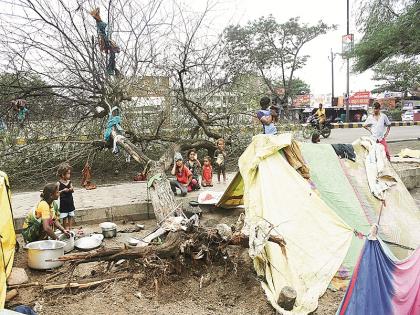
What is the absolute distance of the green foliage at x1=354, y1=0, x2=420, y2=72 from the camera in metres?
10.8

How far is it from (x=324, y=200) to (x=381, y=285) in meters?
2.14

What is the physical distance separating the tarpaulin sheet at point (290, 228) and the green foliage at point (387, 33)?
8060 mm

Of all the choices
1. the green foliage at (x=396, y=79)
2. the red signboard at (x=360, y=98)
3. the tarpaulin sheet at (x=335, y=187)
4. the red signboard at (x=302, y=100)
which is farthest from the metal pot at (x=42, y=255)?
the green foliage at (x=396, y=79)

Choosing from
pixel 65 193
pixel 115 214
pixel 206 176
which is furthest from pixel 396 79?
pixel 65 193

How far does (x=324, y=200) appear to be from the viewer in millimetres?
4785

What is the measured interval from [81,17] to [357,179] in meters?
5.73

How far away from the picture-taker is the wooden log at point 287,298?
3.22m

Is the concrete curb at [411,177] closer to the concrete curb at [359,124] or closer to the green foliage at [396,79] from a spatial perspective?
the concrete curb at [359,124]

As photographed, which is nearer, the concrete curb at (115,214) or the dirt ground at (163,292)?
the dirt ground at (163,292)

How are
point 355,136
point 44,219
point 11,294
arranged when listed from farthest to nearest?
point 355,136 → point 44,219 → point 11,294

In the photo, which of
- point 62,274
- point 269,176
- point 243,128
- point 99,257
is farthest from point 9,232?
point 243,128

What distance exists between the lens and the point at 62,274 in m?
4.06

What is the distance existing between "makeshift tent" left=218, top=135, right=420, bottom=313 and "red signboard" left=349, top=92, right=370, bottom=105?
2511 centimetres

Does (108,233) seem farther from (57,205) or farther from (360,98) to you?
(360,98)
